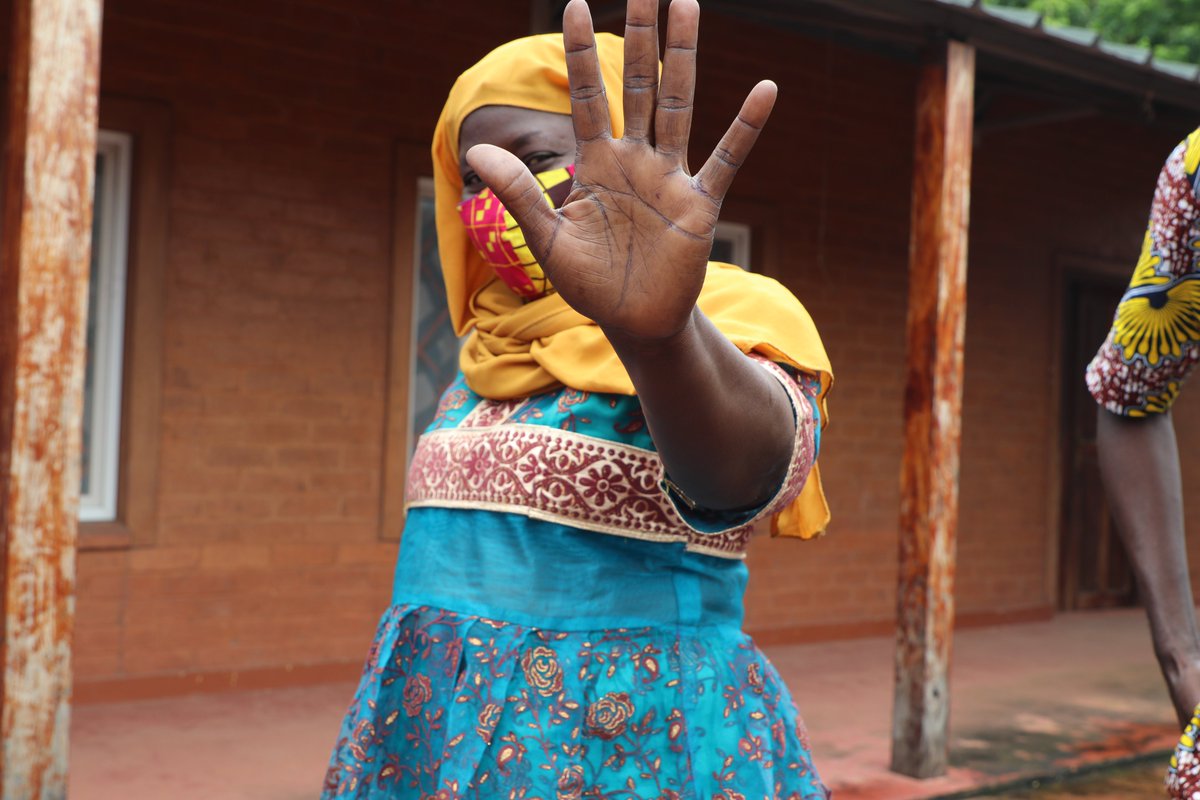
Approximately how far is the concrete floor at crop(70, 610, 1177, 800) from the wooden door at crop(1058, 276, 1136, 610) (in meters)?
1.59

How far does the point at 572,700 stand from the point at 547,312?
1.58 feet

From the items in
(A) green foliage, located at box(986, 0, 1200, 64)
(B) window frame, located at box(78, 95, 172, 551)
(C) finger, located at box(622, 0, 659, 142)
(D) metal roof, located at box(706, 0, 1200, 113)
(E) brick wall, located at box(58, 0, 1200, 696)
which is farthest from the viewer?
(A) green foliage, located at box(986, 0, 1200, 64)

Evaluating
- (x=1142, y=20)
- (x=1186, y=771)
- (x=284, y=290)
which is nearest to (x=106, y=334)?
(x=284, y=290)

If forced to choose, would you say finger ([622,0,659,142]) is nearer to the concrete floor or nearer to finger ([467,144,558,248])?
finger ([467,144,558,248])

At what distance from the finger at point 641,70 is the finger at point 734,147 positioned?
7 centimetres

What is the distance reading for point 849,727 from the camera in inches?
232

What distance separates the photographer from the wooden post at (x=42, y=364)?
3.13 meters

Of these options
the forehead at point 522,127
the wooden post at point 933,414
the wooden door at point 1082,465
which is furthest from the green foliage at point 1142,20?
the forehead at point 522,127

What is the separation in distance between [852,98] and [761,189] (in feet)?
3.28

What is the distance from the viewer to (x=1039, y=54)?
5.73 meters

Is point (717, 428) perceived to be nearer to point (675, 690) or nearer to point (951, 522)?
Answer: point (675, 690)

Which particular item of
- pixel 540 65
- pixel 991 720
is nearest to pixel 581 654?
pixel 540 65

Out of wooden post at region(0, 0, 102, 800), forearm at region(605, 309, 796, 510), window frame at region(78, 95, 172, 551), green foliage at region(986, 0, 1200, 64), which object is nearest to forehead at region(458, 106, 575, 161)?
forearm at region(605, 309, 796, 510)

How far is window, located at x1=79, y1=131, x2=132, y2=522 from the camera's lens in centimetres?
554
